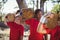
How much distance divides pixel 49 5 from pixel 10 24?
407 millimetres

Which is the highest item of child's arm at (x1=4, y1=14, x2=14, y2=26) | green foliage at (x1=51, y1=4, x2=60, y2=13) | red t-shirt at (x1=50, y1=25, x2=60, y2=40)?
green foliage at (x1=51, y1=4, x2=60, y2=13)

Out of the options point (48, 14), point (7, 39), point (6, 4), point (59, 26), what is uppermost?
point (6, 4)

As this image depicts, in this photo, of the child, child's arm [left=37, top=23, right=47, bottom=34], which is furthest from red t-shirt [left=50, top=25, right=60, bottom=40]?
the child

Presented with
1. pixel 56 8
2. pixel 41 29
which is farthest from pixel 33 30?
pixel 56 8

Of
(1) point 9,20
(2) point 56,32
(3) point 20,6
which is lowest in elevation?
(2) point 56,32

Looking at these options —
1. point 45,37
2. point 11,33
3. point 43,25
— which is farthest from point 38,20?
point 11,33

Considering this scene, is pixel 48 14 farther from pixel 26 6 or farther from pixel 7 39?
pixel 7 39

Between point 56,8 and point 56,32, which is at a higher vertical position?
point 56,8

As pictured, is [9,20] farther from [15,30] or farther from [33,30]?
[33,30]

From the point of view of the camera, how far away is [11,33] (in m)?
1.34

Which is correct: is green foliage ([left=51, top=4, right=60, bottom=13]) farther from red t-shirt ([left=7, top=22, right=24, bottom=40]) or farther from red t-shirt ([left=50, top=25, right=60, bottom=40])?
red t-shirt ([left=7, top=22, right=24, bottom=40])

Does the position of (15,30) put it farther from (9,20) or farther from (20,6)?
(20,6)

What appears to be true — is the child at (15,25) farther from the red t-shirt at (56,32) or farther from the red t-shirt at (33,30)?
the red t-shirt at (56,32)

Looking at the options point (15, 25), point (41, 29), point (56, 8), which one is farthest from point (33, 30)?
point (56, 8)
